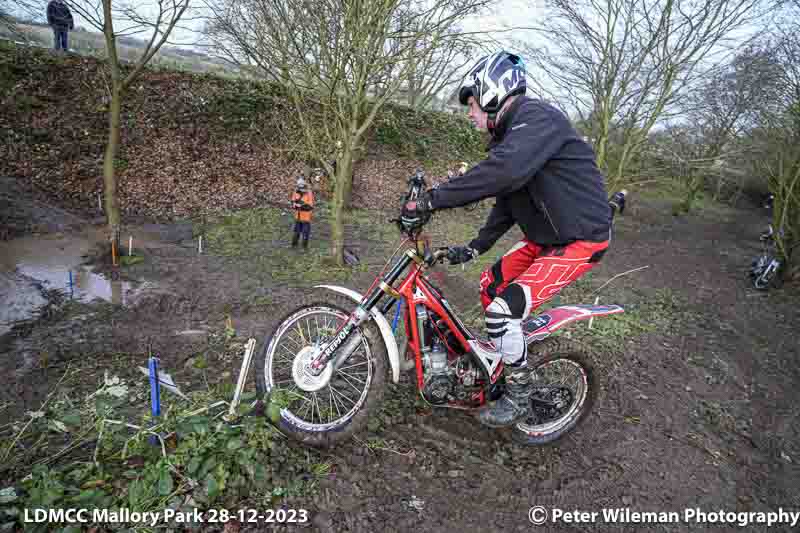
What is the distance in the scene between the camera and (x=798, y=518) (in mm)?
2883

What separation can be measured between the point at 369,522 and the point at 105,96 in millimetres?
18409

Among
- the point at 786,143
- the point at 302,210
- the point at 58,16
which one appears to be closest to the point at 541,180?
the point at 302,210

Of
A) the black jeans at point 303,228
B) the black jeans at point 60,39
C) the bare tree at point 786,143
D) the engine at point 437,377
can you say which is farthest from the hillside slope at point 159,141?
the bare tree at point 786,143

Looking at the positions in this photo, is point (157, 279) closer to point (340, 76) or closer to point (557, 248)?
point (340, 76)

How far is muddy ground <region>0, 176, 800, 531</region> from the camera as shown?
105 inches

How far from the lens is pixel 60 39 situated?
15.8 metres

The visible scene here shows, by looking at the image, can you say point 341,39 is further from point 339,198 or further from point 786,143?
point 786,143

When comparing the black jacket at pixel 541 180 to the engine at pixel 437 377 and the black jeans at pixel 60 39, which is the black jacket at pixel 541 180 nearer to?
the engine at pixel 437 377

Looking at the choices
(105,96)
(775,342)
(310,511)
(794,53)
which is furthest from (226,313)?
(105,96)

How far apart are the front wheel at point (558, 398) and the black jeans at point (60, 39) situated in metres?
20.8

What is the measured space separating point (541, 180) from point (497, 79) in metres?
0.72

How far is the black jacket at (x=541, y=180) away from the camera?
246 centimetres

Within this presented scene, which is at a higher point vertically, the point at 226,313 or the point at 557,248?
the point at 557,248

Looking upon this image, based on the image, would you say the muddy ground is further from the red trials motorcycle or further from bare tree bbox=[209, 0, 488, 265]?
bare tree bbox=[209, 0, 488, 265]
